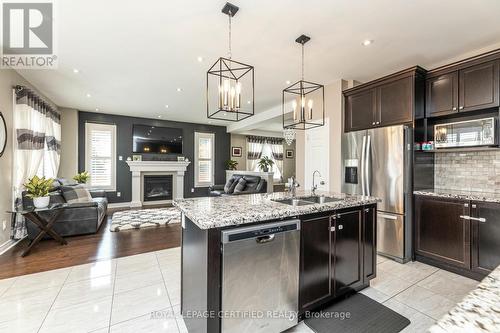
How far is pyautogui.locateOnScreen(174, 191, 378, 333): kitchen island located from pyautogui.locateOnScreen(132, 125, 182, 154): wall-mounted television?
601 cm

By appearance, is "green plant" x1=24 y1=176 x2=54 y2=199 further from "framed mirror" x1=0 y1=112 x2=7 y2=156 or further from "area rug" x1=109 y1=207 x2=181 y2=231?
"area rug" x1=109 y1=207 x2=181 y2=231

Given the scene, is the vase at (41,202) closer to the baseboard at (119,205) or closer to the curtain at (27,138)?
the curtain at (27,138)

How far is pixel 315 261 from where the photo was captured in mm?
1893

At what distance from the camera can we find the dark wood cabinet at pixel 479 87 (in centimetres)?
262

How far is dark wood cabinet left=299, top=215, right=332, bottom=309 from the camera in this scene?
5.98ft

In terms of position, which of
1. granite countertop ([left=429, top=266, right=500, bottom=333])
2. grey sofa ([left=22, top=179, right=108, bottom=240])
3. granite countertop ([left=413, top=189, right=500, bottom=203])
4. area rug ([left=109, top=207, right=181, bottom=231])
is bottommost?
area rug ([left=109, top=207, right=181, bottom=231])

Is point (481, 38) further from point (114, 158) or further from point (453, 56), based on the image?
point (114, 158)

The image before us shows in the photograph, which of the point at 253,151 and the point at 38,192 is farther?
the point at 253,151

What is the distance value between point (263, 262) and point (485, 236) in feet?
8.70

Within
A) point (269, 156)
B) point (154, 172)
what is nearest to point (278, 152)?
point (269, 156)

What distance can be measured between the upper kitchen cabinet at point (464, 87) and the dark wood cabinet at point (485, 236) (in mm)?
1193

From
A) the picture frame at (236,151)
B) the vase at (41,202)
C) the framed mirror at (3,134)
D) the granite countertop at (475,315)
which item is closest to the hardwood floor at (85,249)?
the vase at (41,202)

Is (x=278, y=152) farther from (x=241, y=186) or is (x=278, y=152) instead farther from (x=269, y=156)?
(x=241, y=186)

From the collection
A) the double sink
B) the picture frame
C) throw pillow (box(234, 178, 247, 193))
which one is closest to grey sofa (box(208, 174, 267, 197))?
throw pillow (box(234, 178, 247, 193))
